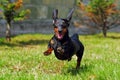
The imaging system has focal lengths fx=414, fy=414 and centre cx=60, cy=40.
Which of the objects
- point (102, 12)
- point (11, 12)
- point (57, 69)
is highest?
point (57, 69)

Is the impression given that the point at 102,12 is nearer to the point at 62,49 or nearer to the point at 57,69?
the point at 57,69

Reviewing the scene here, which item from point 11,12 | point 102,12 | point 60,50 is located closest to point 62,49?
point 60,50

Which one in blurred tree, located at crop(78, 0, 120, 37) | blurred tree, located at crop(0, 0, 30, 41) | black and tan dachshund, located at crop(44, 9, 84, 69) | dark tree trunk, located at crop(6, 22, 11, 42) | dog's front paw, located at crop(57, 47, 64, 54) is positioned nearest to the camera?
black and tan dachshund, located at crop(44, 9, 84, 69)

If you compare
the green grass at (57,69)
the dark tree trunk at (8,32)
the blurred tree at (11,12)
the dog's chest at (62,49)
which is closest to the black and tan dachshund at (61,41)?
the dog's chest at (62,49)

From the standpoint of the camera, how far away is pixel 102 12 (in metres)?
33.1

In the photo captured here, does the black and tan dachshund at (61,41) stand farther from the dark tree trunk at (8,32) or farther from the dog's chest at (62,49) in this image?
the dark tree trunk at (8,32)

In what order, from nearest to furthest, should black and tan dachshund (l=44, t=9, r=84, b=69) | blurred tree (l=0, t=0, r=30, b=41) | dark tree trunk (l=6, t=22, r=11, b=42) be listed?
black and tan dachshund (l=44, t=9, r=84, b=69) → blurred tree (l=0, t=0, r=30, b=41) → dark tree trunk (l=6, t=22, r=11, b=42)

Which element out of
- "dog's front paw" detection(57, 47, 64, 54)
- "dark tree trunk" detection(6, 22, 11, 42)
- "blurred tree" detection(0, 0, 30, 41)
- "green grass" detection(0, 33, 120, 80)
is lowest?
"dark tree trunk" detection(6, 22, 11, 42)

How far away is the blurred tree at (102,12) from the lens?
3284 cm

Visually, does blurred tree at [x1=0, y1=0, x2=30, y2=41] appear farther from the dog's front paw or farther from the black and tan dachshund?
the dog's front paw

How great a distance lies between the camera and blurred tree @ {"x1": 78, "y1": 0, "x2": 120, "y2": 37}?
32844 mm

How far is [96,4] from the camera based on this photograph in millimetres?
32719

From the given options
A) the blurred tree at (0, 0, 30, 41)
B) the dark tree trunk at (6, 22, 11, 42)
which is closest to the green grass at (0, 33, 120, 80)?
the blurred tree at (0, 0, 30, 41)

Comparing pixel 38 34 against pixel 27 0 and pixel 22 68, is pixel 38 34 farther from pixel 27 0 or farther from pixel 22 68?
pixel 22 68
